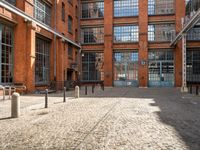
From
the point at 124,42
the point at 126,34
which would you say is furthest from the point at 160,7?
the point at 124,42

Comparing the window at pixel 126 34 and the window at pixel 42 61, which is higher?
the window at pixel 126 34

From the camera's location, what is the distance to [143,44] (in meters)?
29.5

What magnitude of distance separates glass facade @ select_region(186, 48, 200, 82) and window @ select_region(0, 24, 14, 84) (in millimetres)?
20810

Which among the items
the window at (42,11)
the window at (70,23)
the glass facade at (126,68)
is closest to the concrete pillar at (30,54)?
the window at (42,11)

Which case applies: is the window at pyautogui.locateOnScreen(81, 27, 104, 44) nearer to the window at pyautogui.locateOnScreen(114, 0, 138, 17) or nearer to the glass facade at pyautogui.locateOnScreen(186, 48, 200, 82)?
the window at pyautogui.locateOnScreen(114, 0, 138, 17)

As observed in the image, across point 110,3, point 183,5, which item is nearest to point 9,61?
point 110,3

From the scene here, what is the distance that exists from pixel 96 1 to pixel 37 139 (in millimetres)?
28894

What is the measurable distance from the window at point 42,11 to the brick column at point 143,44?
12.5 m

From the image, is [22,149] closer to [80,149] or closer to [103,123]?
[80,149]

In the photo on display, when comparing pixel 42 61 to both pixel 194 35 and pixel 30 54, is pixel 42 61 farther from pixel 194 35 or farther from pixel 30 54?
pixel 194 35

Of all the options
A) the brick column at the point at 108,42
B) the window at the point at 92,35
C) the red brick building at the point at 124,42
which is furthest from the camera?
the window at the point at 92,35

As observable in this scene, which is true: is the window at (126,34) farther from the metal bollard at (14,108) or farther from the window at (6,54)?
the metal bollard at (14,108)

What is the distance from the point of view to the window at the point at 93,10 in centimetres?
3166

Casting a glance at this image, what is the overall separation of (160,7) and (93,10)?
8.90m
